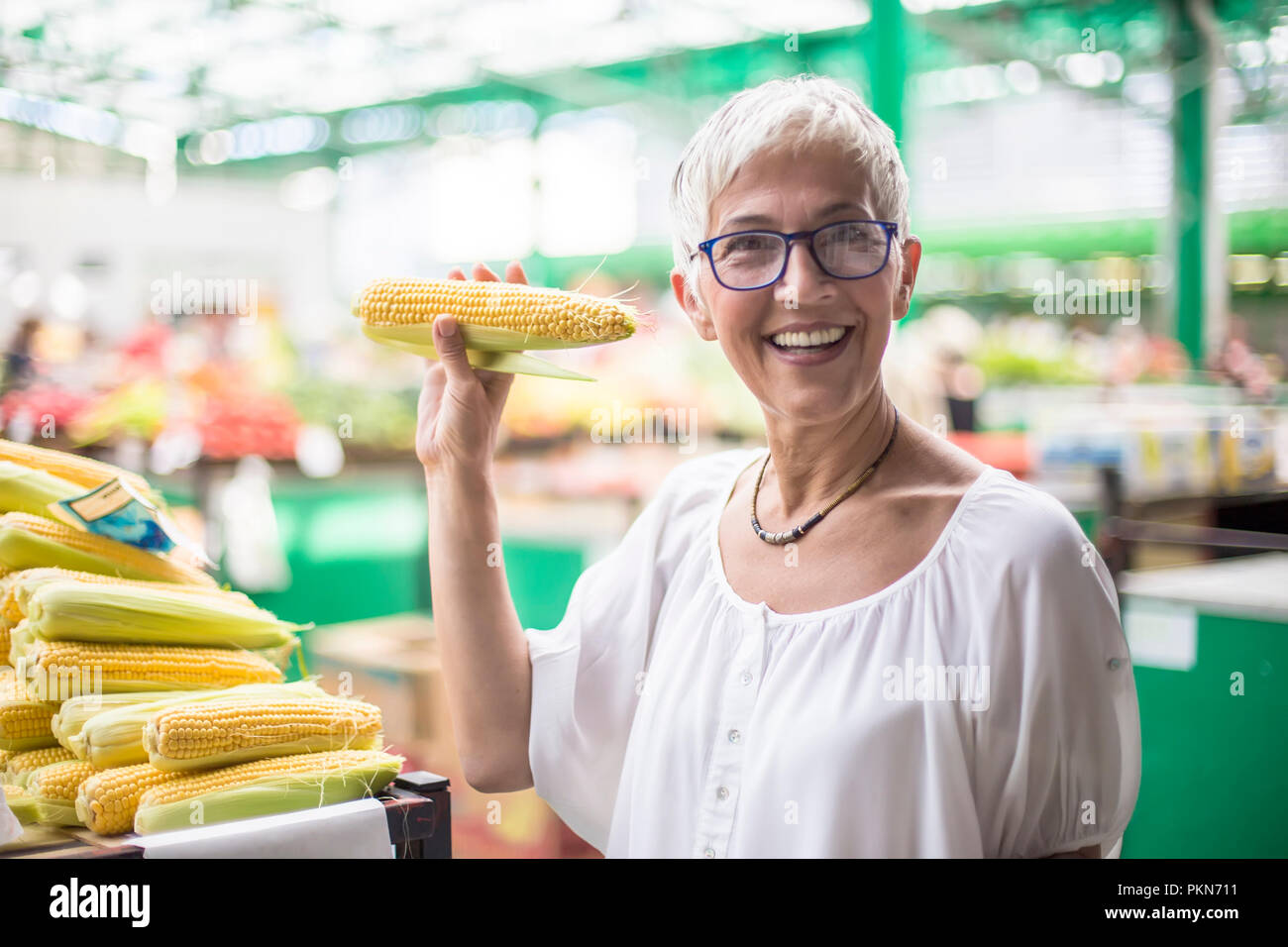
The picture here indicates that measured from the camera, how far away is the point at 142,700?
1.42 meters

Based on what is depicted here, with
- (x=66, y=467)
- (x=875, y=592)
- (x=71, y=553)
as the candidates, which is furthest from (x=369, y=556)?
(x=875, y=592)

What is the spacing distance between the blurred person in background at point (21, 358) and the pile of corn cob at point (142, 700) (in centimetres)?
428

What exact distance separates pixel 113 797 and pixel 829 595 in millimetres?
947

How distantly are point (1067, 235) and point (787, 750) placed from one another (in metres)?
12.8

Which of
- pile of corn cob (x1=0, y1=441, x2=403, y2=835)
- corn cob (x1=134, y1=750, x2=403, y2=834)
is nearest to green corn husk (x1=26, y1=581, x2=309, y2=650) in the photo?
pile of corn cob (x1=0, y1=441, x2=403, y2=835)

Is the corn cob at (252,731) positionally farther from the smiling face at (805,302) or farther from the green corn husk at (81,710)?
the smiling face at (805,302)

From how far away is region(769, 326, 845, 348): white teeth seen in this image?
125cm

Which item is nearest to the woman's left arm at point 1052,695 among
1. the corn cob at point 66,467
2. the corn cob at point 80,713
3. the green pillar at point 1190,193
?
the corn cob at point 80,713

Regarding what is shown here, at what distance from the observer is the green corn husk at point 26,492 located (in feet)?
5.29

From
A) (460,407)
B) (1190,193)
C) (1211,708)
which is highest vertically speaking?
(1190,193)

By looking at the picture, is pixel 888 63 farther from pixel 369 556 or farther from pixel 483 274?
pixel 483 274

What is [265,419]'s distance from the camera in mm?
5078

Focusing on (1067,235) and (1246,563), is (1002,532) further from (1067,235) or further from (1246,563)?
(1067,235)
